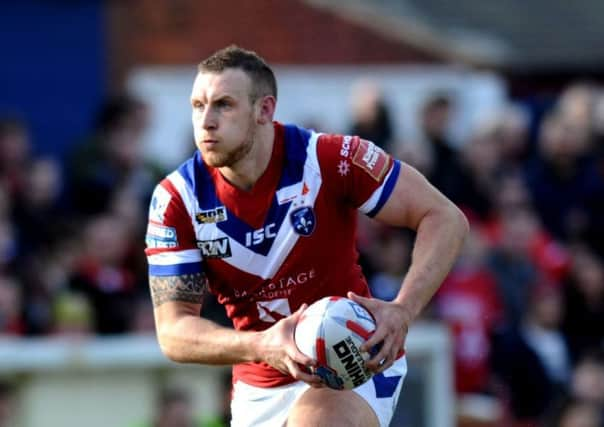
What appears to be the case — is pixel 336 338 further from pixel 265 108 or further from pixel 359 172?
pixel 265 108

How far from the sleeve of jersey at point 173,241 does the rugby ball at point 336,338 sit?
85 cm

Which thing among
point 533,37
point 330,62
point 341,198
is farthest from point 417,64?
point 341,198

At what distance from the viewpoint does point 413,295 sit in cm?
718

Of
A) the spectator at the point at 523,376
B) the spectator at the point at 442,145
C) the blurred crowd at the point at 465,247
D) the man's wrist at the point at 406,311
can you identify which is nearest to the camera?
the man's wrist at the point at 406,311

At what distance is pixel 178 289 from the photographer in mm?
7453

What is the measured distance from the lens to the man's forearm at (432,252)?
7.23 m

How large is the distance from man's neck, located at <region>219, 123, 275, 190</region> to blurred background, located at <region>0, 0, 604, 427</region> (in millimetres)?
4042

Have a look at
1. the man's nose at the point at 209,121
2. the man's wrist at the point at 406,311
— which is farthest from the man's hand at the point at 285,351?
the man's nose at the point at 209,121

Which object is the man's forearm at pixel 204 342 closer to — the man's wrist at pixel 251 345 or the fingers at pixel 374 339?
the man's wrist at pixel 251 345

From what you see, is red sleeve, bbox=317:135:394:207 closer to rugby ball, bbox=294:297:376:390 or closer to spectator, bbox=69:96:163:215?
rugby ball, bbox=294:297:376:390

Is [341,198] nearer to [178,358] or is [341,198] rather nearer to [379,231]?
[178,358]

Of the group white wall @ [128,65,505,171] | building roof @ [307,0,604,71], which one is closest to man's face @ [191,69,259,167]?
white wall @ [128,65,505,171]

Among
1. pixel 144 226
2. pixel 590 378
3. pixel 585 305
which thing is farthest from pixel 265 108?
pixel 585 305

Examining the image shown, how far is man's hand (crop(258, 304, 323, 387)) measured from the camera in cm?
669
